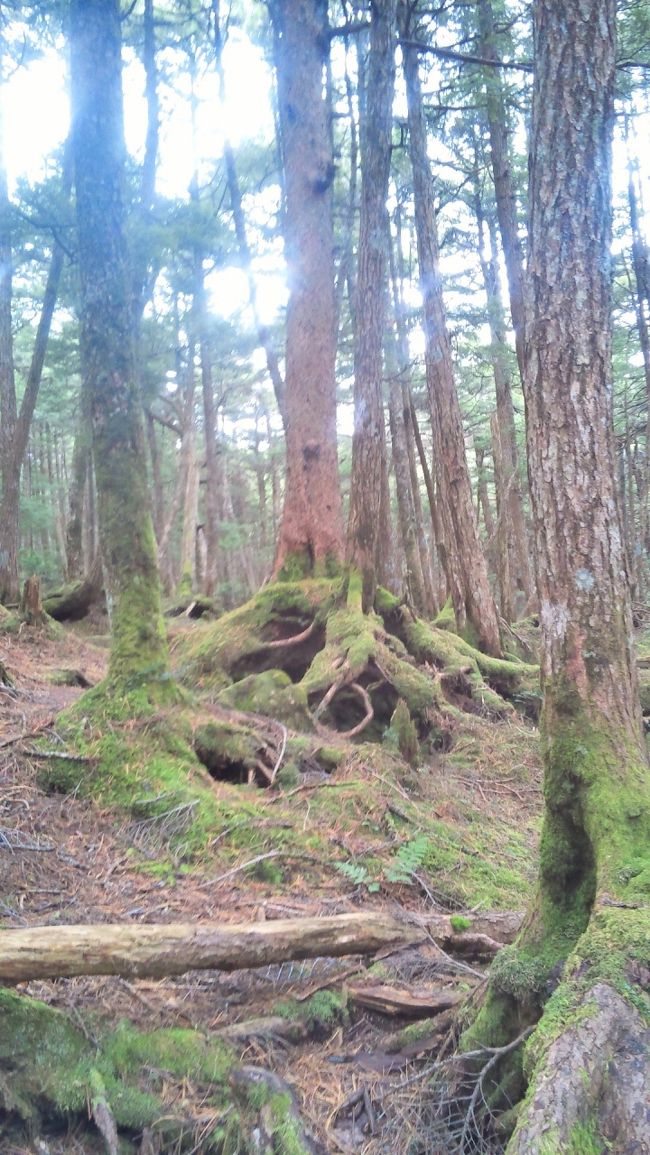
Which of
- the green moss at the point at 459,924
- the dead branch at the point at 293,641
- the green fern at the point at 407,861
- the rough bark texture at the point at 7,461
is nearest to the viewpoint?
the green moss at the point at 459,924

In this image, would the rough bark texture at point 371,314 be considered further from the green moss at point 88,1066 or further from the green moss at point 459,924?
the green moss at point 88,1066

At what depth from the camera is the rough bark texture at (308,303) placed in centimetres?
959

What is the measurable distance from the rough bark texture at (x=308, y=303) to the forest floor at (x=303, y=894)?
3.78 meters

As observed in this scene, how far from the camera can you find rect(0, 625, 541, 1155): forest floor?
Answer: 101 inches

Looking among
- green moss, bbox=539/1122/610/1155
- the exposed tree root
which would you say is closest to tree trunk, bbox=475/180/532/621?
the exposed tree root

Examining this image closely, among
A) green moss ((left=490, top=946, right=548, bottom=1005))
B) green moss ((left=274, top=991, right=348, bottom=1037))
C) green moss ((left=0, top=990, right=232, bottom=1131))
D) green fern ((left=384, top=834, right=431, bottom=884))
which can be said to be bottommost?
green moss ((left=274, top=991, right=348, bottom=1037))

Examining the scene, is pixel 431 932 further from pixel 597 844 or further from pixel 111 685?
pixel 111 685

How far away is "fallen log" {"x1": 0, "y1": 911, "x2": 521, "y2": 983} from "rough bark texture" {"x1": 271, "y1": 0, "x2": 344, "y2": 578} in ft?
21.5

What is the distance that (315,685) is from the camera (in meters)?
7.66

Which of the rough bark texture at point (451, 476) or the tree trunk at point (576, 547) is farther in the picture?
the rough bark texture at point (451, 476)

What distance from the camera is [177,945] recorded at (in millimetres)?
2711

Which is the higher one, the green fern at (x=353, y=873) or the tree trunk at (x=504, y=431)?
the tree trunk at (x=504, y=431)

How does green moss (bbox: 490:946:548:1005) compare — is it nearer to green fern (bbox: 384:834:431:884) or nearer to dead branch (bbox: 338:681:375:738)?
green fern (bbox: 384:834:431:884)

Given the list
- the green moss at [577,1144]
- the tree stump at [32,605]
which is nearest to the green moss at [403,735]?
the green moss at [577,1144]
